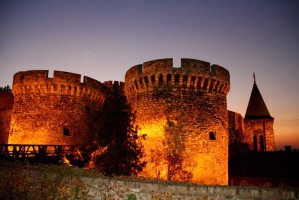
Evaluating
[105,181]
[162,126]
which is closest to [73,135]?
[162,126]

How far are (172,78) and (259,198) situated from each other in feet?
26.5

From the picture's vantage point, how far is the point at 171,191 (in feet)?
20.8

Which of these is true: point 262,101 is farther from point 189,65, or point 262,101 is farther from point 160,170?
point 160,170

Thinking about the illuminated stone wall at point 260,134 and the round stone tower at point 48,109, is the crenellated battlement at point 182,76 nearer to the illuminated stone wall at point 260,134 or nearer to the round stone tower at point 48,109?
the round stone tower at point 48,109

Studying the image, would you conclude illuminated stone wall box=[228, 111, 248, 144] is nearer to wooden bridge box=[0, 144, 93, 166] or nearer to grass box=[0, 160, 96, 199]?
wooden bridge box=[0, 144, 93, 166]

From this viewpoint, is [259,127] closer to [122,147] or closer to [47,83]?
[122,147]

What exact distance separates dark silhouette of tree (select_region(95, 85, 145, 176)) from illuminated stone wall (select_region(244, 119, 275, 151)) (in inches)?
607

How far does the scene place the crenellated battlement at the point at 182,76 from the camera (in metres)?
12.8

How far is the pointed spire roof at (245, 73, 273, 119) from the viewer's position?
24.9 meters

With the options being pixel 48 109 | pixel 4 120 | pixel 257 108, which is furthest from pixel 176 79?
pixel 257 108

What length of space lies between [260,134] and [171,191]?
21248 millimetres

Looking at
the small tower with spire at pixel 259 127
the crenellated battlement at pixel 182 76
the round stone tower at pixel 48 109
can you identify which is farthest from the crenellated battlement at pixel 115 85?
the small tower with spire at pixel 259 127

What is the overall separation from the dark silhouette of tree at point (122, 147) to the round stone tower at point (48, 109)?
3239 mm

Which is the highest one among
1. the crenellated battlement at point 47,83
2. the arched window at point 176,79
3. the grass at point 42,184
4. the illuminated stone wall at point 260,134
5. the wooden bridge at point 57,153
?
the crenellated battlement at point 47,83
